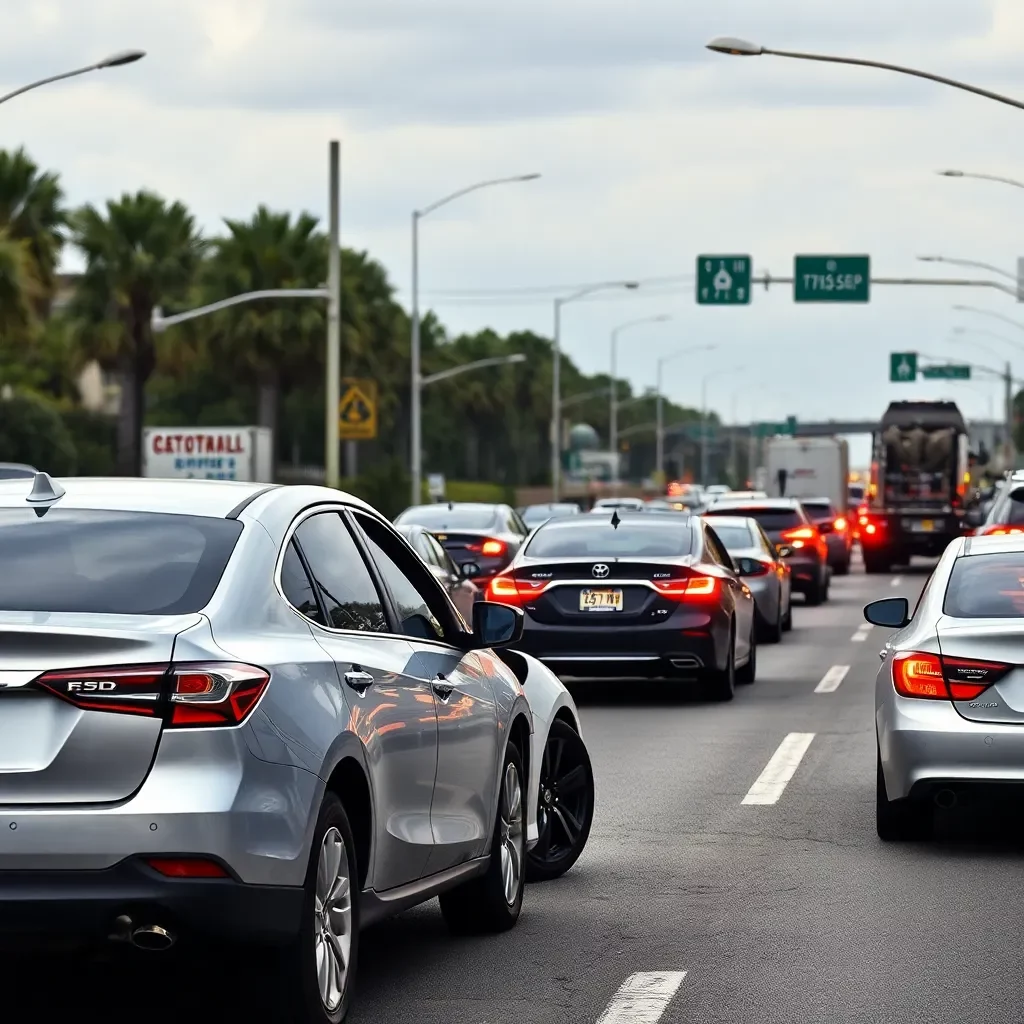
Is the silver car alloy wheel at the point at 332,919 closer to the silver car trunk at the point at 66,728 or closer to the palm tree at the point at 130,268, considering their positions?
the silver car trunk at the point at 66,728

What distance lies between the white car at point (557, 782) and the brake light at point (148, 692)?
321 cm

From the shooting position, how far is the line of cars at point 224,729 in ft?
19.0

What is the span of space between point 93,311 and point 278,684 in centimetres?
6210

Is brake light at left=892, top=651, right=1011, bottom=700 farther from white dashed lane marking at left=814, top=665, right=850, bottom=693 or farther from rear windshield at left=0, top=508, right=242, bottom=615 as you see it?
white dashed lane marking at left=814, top=665, right=850, bottom=693

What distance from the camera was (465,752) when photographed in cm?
768

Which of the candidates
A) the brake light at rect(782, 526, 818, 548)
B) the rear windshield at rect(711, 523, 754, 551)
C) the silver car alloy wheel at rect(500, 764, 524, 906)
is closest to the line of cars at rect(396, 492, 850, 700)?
the rear windshield at rect(711, 523, 754, 551)

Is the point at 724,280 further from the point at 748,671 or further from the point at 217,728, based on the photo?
the point at 217,728

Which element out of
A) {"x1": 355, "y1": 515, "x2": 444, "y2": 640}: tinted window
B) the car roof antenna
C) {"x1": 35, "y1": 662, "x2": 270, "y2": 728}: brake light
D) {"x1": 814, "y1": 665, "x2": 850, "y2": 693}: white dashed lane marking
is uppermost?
the car roof antenna

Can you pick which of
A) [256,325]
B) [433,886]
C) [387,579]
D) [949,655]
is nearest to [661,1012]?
[433,886]

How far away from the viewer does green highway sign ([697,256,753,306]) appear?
195 ft

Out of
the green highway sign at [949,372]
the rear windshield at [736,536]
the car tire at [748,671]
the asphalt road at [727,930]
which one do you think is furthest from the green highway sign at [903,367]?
the asphalt road at [727,930]

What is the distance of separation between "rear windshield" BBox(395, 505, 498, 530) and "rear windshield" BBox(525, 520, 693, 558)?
11.1m

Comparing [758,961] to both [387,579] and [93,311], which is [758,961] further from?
[93,311]

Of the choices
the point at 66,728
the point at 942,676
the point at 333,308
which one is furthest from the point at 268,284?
the point at 66,728
